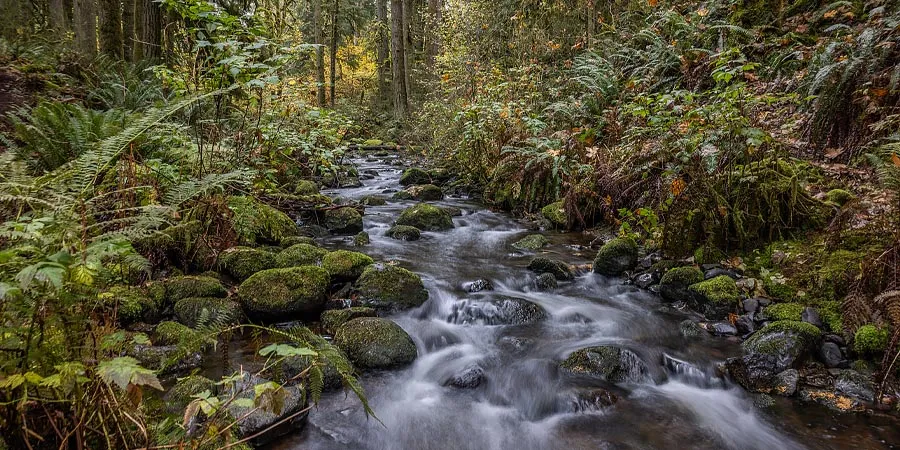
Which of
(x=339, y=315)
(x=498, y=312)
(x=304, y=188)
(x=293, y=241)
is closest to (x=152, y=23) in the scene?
(x=304, y=188)

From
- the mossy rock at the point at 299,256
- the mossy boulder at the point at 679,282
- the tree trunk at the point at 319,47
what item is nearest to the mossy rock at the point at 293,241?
the mossy rock at the point at 299,256

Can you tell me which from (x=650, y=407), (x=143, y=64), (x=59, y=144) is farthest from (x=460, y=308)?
(x=143, y=64)

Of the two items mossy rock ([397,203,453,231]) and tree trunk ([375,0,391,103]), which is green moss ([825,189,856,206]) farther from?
tree trunk ([375,0,391,103])

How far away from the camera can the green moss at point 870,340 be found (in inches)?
147

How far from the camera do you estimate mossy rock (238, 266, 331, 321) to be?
473cm

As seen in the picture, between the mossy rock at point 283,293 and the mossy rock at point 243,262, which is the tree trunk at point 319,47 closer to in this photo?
the mossy rock at point 243,262

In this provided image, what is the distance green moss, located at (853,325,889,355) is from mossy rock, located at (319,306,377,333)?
416 cm

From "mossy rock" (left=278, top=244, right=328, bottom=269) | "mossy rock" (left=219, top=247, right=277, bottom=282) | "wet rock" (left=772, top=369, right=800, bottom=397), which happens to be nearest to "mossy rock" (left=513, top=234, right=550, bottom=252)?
"mossy rock" (left=278, top=244, right=328, bottom=269)

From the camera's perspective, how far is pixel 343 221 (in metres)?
8.11

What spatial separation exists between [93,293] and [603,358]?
150 inches

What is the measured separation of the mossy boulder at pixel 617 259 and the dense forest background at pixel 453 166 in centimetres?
39

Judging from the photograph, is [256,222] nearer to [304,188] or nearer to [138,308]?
[138,308]

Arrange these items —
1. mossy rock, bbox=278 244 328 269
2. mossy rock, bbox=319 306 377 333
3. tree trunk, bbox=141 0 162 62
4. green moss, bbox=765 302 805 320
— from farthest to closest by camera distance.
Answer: tree trunk, bbox=141 0 162 62, mossy rock, bbox=278 244 328 269, mossy rock, bbox=319 306 377 333, green moss, bbox=765 302 805 320

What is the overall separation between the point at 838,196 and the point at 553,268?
3.12 meters
